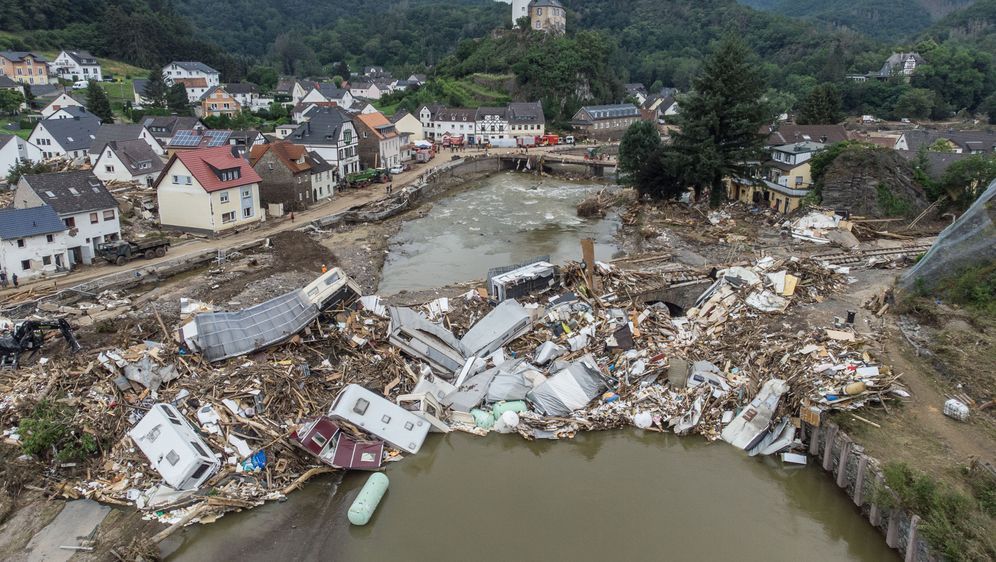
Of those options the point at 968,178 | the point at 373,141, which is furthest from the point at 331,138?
the point at 968,178

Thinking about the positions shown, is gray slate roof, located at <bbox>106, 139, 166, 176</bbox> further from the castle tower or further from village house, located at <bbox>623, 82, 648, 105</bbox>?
village house, located at <bbox>623, 82, 648, 105</bbox>

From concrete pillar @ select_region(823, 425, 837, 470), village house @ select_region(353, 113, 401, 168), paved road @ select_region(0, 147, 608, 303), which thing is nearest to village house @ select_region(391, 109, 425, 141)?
paved road @ select_region(0, 147, 608, 303)

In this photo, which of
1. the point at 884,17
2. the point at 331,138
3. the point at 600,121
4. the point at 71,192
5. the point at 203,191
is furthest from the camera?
the point at 884,17

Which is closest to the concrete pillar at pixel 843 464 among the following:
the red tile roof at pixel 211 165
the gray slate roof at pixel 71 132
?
the red tile roof at pixel 211 165

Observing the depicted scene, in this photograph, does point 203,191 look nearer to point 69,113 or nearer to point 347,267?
point 347,267

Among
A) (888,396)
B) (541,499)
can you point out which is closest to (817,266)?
(888,396)

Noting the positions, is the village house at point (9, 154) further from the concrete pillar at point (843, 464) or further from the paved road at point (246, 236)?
the concrete pillar at point (843, 464)
